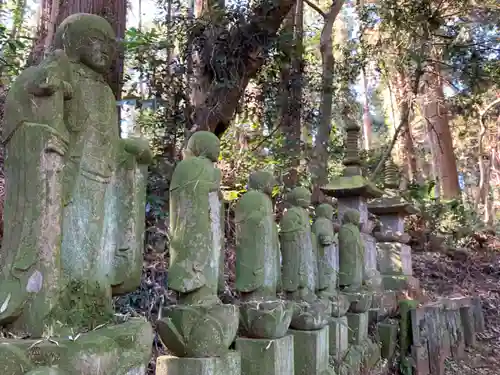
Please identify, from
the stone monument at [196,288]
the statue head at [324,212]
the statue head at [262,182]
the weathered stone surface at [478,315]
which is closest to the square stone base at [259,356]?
the stone monument at [196,288]

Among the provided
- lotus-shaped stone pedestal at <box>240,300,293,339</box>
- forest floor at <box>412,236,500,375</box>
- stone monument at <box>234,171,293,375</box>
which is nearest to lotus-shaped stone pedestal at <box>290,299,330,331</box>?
stone monument at <box>234,171,293,375</box>

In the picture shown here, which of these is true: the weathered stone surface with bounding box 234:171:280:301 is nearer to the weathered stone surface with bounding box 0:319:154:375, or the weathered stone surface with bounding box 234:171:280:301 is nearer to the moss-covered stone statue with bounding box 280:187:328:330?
the moss-covered stone statue with bounding box 280:187:328:330

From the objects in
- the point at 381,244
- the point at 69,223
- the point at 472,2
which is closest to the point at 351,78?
the point at 472,2

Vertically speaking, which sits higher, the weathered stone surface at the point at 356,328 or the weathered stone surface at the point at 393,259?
the weathered stone surface at the point at 393,259

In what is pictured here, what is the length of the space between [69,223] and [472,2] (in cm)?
1020

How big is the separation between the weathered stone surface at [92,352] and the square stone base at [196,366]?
0.53 metres

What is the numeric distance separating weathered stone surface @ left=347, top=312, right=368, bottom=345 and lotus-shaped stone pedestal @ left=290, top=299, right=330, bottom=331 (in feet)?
4.11

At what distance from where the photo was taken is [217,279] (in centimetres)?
291

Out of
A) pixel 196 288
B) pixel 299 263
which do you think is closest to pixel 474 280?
pixel 299 263

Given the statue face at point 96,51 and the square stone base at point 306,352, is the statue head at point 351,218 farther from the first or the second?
the statue face at point 96,51

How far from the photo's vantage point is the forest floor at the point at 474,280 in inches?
292

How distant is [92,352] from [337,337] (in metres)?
2.86

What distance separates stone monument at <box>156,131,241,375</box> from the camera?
8.81ft

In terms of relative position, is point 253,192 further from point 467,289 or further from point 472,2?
point 472,2
